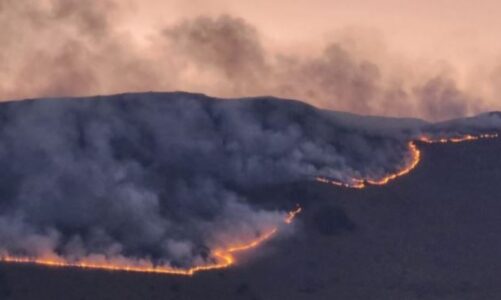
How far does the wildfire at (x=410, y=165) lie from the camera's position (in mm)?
120312

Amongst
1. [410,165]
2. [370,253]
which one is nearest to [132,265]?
[370,253]

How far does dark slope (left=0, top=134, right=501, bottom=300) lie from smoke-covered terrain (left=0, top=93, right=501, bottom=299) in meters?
0.58

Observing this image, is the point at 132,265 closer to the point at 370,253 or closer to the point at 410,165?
the point at 370,253

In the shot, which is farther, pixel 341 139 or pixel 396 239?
pixel 341 139

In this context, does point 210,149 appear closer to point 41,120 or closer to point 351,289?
point 41,120

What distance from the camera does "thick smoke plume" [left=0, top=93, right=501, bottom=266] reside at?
114750 mm

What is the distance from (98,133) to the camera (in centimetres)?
12769

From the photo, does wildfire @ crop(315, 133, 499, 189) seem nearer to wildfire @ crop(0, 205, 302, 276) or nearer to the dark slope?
the dark slope

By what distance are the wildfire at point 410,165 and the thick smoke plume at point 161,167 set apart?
2.08ft

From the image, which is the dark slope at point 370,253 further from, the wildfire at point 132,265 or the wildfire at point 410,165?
the wildfire at point 132,265

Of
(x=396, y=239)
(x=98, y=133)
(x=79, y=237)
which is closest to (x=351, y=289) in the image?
(x=396, y=239)

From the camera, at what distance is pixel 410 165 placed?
4902 inches

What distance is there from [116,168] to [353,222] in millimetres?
18978

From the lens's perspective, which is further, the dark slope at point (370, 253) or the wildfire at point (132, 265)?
the wildfire at point (132, 265)
